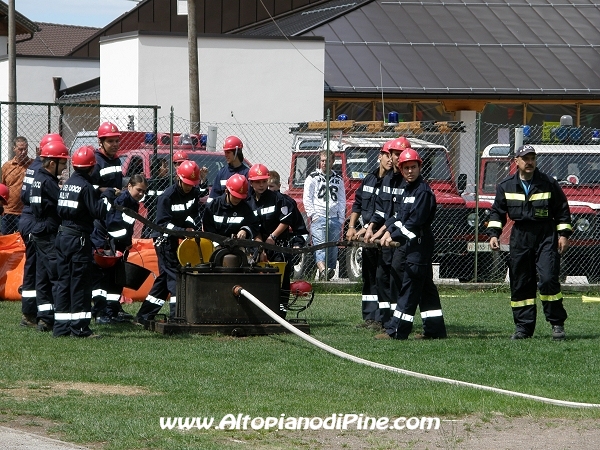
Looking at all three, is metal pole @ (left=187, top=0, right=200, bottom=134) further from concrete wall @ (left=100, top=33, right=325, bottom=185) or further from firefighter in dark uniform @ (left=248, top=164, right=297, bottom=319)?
firefighter in dark uniform @ (left=248, top=164, right=297, bottom=319)

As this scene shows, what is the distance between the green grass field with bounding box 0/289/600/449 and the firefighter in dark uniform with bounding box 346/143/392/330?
0.95 feet

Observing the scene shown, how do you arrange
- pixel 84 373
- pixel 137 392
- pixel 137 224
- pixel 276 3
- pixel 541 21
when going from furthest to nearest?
pixel 276 3, pixel 541 21, pixel 137 224, pixel 84 373, pixel 137 392

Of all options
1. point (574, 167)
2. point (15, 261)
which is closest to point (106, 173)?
point (15, 261)

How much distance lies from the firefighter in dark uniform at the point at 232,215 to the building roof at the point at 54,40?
43.4 metres

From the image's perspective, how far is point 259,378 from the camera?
8789 millimetres

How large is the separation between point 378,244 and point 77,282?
300 cm

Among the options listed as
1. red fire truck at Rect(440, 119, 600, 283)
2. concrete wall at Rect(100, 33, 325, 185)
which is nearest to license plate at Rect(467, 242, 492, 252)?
red fire truck at Rect(440, 119, 600, 283)

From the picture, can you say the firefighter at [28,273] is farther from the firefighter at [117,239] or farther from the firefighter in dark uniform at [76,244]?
the firefighter in dark uniform at [76,244]

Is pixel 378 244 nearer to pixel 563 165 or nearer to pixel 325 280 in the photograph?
pixel 325 280

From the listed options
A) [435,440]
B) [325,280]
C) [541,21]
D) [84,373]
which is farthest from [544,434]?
[541,21]

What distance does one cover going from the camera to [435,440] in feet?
22.4

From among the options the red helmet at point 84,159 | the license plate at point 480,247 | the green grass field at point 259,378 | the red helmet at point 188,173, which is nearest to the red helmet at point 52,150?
the red helmet at point 84,159

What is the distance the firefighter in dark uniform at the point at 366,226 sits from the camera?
39.8 feet

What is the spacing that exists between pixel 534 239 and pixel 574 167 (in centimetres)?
645
